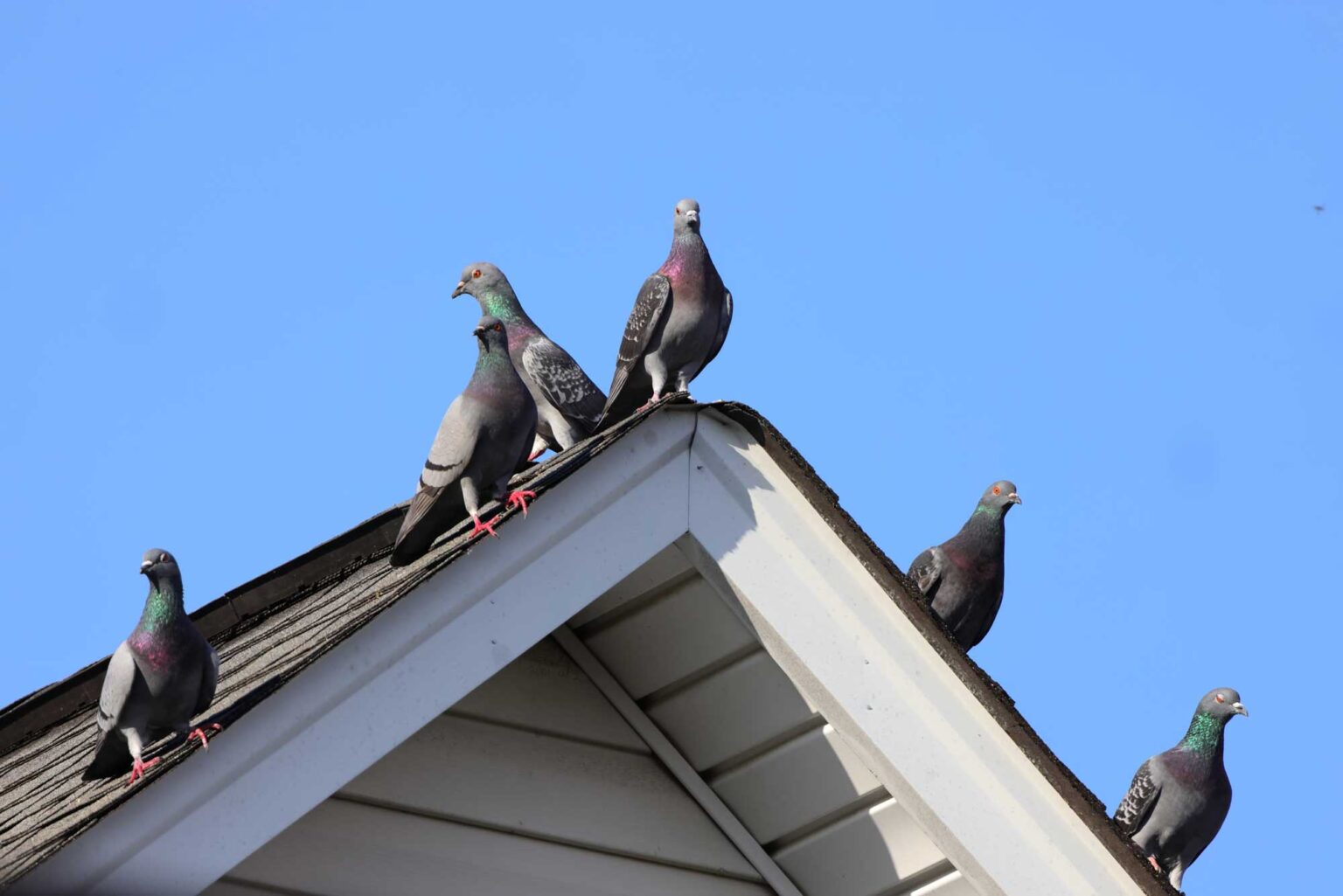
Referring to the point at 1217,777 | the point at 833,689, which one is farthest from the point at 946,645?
the point at 1217,777

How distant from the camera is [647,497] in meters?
3.83

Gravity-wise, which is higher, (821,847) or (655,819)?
(655,819)

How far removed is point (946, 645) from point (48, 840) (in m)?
1.87

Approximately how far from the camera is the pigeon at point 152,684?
3.83 m

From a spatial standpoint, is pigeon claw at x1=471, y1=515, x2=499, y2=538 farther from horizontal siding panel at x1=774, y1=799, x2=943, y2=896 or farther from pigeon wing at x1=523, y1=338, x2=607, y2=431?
pigeon wing at x1=523, y1=338, x2=607, y2=431

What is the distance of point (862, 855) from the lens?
171 inches

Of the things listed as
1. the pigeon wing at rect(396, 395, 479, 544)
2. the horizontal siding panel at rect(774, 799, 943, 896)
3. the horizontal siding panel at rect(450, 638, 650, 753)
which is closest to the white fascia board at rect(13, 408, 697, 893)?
the horizontal siding panel at rect(450, 638, 650, 753)

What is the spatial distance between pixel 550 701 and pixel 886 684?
2.99 ft

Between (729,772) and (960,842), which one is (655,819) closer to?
(729,772)

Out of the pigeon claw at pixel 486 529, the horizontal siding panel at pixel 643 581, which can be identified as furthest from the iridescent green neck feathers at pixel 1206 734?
the pigeon claw at pixel 486 529

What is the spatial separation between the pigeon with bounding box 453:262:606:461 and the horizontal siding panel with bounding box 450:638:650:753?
119 inches

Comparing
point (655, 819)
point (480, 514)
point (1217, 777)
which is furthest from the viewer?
point (1217, 777)

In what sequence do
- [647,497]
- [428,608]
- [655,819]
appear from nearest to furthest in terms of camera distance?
[428,608]
[647,497]
[655,819]

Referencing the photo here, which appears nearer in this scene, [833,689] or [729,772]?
[833,689]
